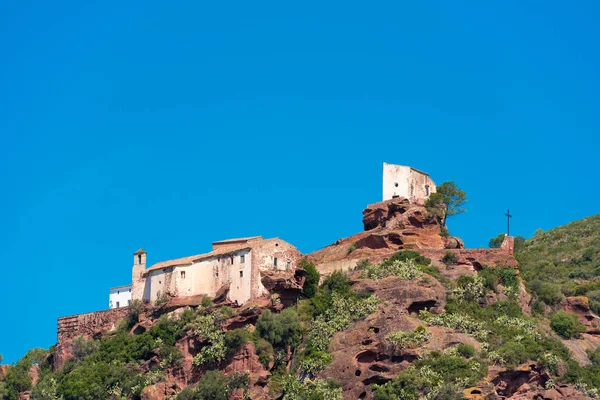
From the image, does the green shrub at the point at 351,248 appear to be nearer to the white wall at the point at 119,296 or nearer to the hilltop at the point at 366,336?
the hilltop at the point at 366,336

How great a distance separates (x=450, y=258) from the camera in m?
96.5

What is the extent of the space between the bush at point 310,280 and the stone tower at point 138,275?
13.6 meters

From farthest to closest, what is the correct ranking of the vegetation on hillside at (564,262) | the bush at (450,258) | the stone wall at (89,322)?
the stone wall at (89,322), the vegetation on hillside at (564,262), the bush at (450,258)

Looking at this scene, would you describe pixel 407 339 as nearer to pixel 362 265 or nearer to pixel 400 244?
pixel 362 265

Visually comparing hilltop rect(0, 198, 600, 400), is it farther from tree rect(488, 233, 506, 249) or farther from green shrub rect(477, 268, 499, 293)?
tree rect(488, 233, 506, 249)

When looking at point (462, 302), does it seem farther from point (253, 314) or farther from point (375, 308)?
point (253, 314)

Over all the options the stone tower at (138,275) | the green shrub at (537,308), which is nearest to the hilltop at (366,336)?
the green shrub at (537,308)

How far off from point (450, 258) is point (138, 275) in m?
24.4

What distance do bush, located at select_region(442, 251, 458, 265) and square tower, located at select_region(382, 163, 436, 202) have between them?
9.34 m

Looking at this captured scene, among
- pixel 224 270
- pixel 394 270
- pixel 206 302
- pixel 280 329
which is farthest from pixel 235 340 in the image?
pixel 394 270

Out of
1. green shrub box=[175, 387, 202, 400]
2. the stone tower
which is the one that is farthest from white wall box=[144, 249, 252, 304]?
green shrub box=[175, 387, 202, 400]

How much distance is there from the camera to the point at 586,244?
119m

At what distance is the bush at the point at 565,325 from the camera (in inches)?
3652

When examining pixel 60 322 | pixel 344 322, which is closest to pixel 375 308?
pixel 344 322
